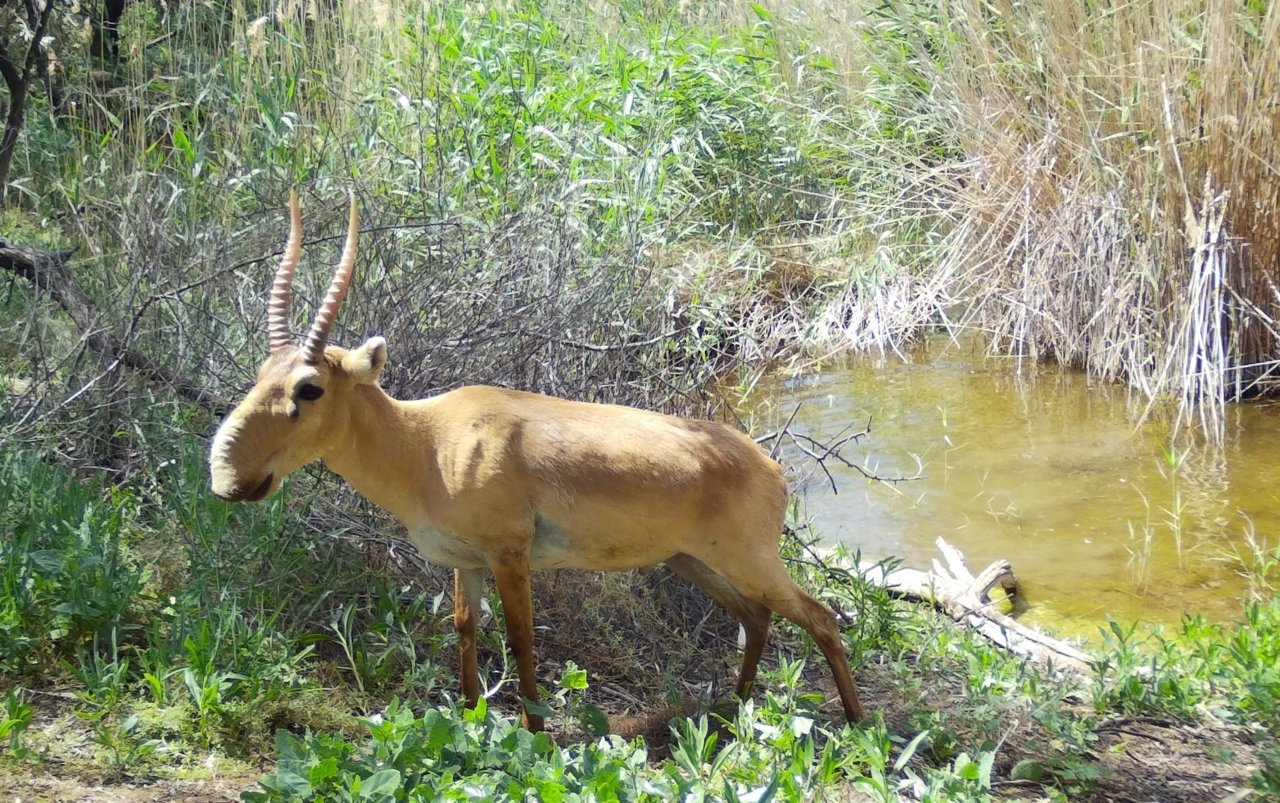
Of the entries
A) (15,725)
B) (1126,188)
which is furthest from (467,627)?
(1126,188)

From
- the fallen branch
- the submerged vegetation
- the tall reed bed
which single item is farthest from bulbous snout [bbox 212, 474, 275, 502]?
the tall reed bed

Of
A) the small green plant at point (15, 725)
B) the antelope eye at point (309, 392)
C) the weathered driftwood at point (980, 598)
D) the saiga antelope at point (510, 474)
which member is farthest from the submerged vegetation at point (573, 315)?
the antelope eye at point (309, 392)

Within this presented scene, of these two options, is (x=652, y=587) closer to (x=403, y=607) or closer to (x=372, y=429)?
(x=403, y=607)

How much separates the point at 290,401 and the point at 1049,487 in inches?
212

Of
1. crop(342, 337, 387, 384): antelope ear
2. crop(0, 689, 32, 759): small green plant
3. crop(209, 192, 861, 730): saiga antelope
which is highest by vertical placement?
crop(342, 337, 387, 384): antelope ear

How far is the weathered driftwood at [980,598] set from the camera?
19.1 ft

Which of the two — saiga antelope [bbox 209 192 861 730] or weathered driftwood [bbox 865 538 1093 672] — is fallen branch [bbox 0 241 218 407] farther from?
weathered driftwood [bbox 865 538 1093 672]

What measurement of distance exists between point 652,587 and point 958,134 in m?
6.22

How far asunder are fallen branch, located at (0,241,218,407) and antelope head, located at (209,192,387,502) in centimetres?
147

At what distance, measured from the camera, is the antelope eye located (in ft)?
14.3

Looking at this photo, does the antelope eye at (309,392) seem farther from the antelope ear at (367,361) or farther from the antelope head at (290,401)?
the antelope ear at (367,361)

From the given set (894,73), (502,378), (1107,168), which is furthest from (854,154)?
(502,378)

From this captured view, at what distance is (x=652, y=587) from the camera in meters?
5.92

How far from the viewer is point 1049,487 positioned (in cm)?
819
